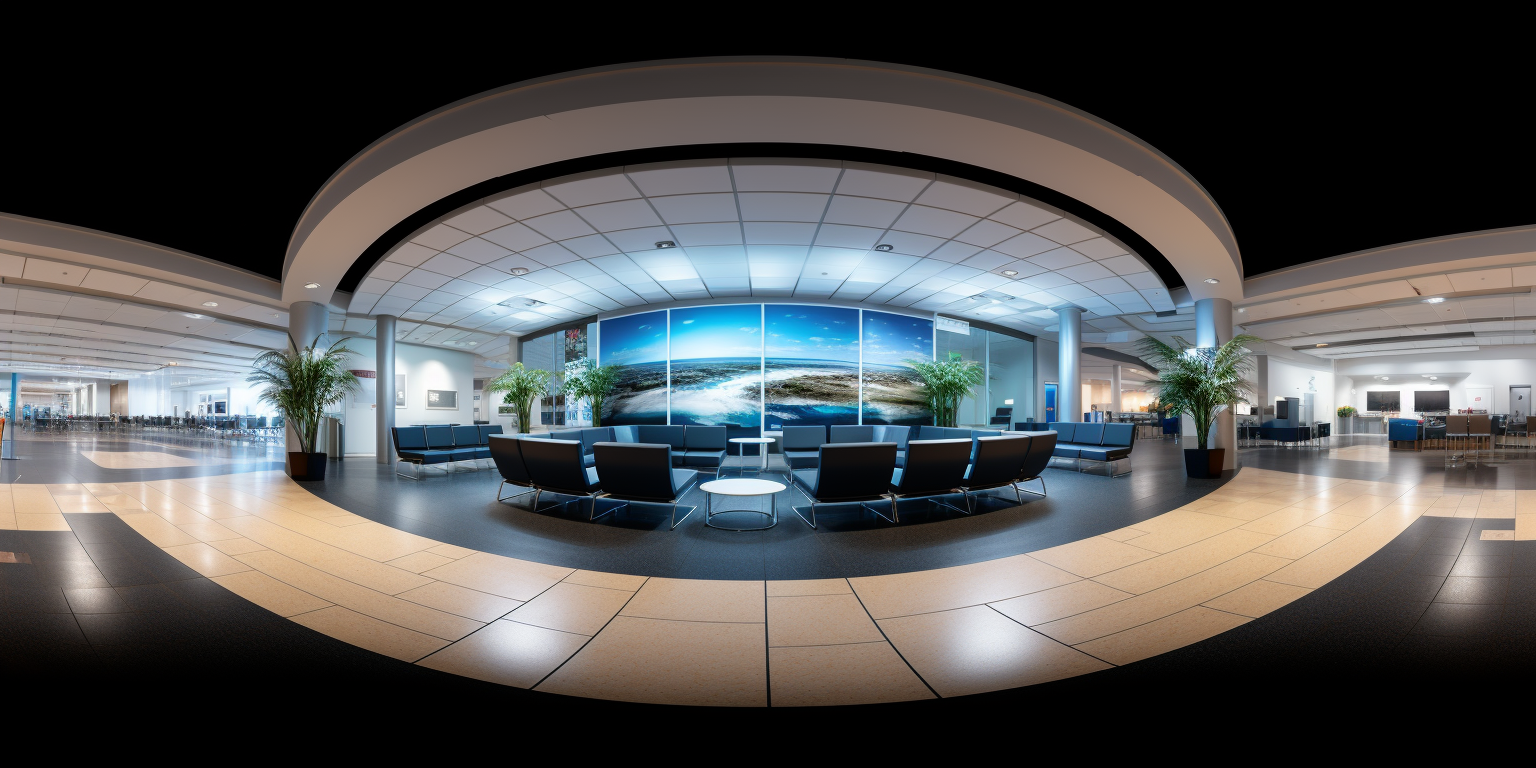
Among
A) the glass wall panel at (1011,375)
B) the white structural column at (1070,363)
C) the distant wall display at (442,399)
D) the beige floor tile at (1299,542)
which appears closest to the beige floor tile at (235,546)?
the beige floor tile at (1299,542)

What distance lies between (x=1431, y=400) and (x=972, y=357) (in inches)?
683

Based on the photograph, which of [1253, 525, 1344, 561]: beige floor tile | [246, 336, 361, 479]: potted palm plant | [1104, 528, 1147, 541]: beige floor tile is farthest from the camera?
[246, 336, 361, 479]: potted palm plant

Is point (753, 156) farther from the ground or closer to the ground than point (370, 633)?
farther from the ground

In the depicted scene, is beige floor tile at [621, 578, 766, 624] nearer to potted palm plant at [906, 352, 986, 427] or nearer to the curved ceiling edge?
the curved ceiling edge

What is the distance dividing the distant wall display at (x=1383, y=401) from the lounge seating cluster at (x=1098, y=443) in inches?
710

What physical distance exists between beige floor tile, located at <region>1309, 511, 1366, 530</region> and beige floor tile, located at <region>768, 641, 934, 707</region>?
4.73 meters

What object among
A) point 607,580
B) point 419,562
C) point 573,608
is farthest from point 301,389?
point 573,608

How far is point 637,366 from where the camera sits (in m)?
10.1

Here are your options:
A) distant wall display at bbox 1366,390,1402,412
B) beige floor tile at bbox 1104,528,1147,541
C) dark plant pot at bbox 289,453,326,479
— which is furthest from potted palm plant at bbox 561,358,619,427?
distant wall display at bbox 1366,390,1402,412

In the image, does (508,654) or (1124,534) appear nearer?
(508,654)

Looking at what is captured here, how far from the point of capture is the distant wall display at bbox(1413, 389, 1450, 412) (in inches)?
645

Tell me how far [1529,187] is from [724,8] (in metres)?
7.91

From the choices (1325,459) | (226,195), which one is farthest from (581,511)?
(1325,459)

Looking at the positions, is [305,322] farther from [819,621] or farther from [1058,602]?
[1058,602]
